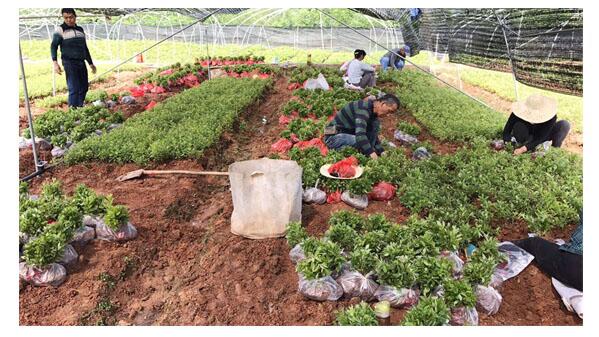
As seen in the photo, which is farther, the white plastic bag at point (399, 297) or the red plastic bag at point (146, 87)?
the red plastic bag at point (146, 87)

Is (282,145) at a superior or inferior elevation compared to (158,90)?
inferior

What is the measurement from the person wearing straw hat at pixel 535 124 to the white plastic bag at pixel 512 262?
3323mm

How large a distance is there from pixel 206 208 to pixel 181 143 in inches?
71.9

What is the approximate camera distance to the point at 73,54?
Answer: 9297 mm

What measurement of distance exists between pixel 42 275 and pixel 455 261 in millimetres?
3877

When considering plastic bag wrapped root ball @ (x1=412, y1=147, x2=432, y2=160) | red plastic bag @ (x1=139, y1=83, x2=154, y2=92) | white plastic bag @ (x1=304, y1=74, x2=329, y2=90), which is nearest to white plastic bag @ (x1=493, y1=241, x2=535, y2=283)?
plastic bag wrapped root ball @ (x1=412, y1=147, x2=432, y2=160)

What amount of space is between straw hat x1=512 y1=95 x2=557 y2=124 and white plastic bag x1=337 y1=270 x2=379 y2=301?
202 inches

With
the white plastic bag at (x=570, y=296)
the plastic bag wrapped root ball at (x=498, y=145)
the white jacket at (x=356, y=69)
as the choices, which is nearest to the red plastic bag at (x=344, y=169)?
the white plastic bag at (x=570, y=296)

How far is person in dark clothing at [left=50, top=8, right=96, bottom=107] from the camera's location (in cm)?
887

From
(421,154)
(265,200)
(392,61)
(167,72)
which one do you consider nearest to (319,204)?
(265,200)

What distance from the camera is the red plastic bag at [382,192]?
5.98 meters

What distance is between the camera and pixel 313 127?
8773 mm

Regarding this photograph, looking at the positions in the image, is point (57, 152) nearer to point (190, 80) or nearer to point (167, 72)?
point (190, 80)

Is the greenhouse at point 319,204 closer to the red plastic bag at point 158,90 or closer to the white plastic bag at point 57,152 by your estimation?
the white plastic bag at point 57,152
